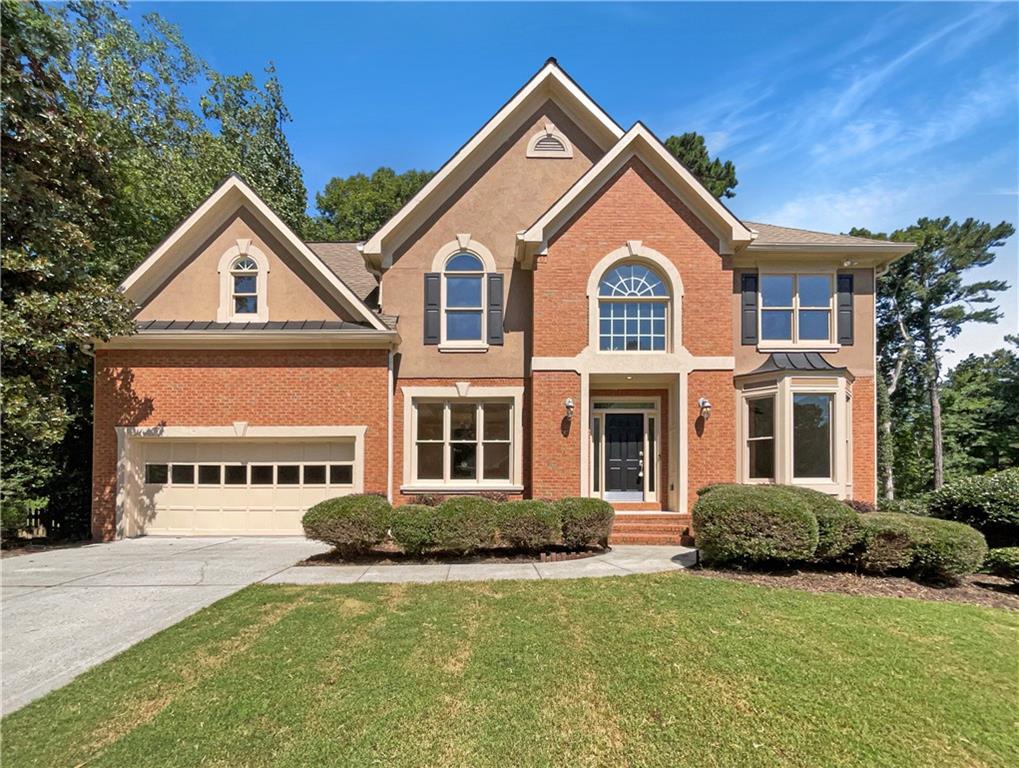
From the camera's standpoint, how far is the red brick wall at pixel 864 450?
37.3 ft

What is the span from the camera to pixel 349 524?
8.27 m

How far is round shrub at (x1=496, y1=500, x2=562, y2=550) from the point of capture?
8430 millimetres

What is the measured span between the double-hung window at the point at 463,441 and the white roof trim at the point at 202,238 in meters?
2.52

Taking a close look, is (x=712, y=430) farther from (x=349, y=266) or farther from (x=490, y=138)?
(x=349, y=266)

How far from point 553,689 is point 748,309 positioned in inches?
410

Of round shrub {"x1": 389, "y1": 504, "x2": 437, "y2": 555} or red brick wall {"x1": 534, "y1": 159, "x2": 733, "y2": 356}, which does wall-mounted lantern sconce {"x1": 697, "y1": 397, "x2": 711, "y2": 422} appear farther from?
round shrub {"x1": 389, "y1": 504, "x2": 437, "y2": 555}

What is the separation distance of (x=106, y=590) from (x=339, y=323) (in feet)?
21.3

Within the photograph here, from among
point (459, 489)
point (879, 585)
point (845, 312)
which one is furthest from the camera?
point (845, 312)

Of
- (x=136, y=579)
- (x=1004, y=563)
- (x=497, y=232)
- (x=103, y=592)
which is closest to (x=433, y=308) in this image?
(x=497, y=232)

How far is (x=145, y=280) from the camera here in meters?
11.6

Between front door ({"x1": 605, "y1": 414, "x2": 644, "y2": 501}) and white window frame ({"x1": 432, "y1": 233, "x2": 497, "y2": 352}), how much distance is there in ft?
12.4

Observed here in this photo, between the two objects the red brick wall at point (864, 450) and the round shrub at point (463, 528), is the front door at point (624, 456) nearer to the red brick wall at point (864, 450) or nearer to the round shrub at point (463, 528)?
the round shrub at point (463, 528)

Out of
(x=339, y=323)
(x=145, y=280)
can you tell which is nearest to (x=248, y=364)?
(x=339, y=323)

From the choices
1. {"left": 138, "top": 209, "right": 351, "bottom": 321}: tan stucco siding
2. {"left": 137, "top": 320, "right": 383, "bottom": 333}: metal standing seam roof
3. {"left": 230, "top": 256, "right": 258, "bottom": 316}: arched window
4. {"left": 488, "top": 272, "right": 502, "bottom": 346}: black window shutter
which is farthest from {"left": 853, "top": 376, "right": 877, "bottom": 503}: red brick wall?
{"left": 230, "top": 256, "right": 258, "bottom": 316}: arched window
